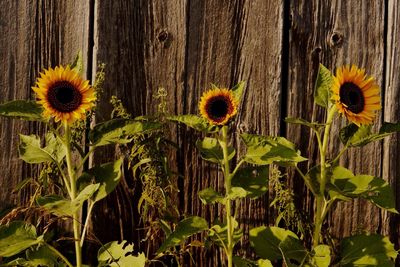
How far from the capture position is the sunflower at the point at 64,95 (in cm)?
321

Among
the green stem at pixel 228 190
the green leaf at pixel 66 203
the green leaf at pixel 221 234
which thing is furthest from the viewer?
the green leaf at pixel 221 234

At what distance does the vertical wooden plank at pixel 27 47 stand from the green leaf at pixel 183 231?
798 millimetres

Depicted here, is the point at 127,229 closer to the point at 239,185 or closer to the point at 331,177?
the point at 239,185

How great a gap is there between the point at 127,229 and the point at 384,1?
1634 mm

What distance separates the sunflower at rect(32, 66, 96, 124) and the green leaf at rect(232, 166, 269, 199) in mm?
747

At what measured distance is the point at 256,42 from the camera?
12.7 feet

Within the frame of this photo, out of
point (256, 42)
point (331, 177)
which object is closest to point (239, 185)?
point (331, 177)

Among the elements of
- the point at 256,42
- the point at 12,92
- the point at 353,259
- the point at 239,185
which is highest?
the point at 256,42

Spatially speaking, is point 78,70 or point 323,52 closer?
point 78,70

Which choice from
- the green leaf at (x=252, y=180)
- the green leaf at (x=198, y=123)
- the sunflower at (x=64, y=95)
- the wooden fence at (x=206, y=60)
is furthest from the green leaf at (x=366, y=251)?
the sunflower at (x=64, y=95)

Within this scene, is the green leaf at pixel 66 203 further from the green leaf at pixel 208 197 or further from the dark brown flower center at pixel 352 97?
the dark brown flower center at pixel 352 97

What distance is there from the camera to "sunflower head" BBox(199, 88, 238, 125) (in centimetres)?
332

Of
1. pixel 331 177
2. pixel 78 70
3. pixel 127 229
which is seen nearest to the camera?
pixel 78 70

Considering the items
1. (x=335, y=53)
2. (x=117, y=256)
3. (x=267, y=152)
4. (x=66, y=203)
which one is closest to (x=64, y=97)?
(x=66, y=203)
